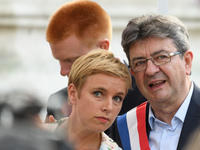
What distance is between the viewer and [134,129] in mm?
2338

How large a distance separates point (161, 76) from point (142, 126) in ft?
1.14

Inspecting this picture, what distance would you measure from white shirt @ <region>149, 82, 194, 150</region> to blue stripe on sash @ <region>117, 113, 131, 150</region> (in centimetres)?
14

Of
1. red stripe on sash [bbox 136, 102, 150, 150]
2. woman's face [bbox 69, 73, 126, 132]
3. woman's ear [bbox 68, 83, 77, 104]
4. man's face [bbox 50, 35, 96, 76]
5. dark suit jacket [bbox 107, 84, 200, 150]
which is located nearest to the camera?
woman's face [bbox 69, 73, 126, 132]

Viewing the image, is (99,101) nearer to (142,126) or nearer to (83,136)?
(83,136)

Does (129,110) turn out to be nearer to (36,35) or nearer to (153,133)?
(153,133)

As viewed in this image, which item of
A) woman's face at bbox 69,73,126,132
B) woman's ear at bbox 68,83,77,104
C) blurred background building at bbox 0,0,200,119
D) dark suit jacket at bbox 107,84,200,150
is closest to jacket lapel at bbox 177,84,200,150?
dark suit jacket at bbox 107,84,200,150

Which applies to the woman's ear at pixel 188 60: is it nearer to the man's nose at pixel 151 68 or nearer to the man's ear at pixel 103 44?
the man's nose at pixel 151 68

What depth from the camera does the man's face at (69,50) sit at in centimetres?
241

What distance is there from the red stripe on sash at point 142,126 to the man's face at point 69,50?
1.64 ft

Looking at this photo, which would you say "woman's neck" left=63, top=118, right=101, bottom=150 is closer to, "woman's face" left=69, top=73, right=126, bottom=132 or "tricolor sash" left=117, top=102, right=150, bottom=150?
"woman's face" left=69, top=73, right=126, bottom=132

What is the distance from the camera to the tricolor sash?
7.30 feet

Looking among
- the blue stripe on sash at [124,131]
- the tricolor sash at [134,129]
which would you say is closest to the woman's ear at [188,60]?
the tricolor sash at [134,129]

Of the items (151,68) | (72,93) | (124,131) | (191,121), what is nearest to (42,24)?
(124,131)

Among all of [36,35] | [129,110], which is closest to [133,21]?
[129,110]
